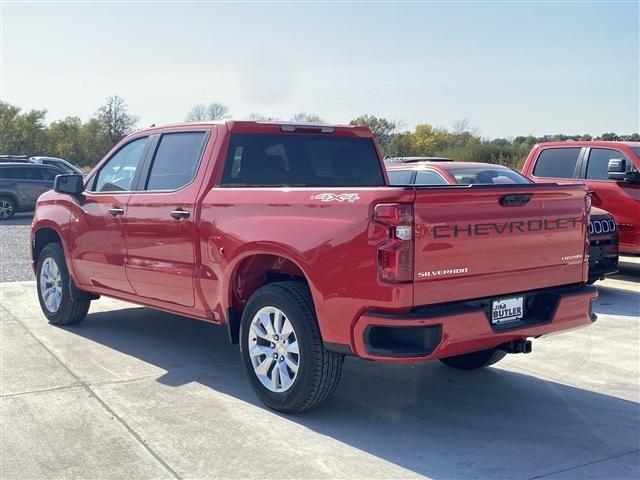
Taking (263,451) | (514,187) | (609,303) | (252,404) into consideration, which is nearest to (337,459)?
(263,451)

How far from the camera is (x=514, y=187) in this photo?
4449 mm

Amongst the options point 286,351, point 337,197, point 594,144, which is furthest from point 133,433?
point 594,144

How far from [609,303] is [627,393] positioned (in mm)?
3678

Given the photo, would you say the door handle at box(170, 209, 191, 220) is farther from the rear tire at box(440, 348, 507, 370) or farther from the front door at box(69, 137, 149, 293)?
the rear tire at box(440, 348, 507, 370)

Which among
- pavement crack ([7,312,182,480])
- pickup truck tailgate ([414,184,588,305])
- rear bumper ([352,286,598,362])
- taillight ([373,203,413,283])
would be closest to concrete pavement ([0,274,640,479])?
pavement crack ([7,312,182,480])

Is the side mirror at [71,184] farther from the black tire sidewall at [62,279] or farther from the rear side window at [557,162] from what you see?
the rear side window at [557,162]

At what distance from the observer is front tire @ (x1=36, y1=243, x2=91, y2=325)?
721 cm

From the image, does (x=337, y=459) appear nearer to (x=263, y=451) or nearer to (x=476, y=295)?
(x=263, y=451)

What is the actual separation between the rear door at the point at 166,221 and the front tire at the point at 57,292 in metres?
1.31

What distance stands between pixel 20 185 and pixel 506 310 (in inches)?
757

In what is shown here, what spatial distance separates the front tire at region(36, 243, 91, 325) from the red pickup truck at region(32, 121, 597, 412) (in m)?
0.73

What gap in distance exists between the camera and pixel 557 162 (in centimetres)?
1156

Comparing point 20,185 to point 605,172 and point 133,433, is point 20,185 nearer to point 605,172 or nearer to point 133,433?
point 605,172

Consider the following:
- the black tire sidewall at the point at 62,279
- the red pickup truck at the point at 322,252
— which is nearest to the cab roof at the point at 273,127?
the red pickup truck at the point at 322,252
